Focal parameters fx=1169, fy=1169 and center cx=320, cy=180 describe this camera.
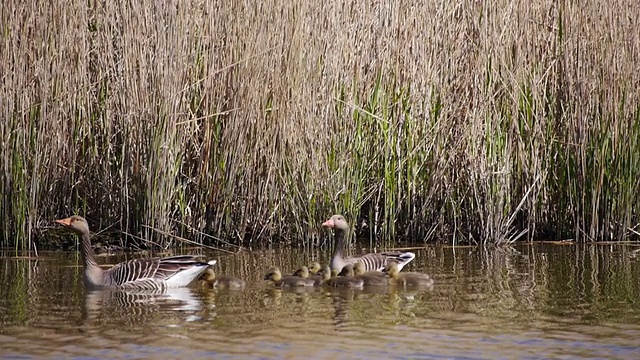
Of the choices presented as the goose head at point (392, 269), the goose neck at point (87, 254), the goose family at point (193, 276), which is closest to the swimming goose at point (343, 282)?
the goose family at point (193, 276)

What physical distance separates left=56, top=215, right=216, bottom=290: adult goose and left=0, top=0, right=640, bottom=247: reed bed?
195 centimetres

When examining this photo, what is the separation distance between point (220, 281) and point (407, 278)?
62.9 inches

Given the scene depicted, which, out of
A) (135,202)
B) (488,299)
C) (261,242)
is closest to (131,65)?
(135,202)

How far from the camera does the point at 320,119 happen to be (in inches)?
490

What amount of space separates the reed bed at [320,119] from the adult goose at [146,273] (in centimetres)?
195

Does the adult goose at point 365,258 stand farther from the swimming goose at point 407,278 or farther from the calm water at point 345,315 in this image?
the calm water at point 345,315

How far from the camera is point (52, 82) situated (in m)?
12.0

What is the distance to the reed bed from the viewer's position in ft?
39.2

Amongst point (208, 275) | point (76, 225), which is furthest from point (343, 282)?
point (76, 225)

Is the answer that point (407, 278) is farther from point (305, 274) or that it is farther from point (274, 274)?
point (274, 274)

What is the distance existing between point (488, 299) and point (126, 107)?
4640 mm

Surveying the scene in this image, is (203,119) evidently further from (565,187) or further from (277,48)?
(565,187)

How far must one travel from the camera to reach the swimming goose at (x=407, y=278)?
9977mm

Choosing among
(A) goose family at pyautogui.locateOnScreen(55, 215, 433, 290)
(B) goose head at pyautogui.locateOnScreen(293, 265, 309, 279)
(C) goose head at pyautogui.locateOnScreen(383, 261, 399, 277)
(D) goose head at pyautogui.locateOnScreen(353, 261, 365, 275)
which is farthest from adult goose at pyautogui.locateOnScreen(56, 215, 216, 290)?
(C) goose head at pyautogui.locateOnScreen(383, 261, 399, 277)
